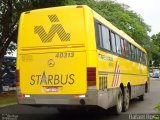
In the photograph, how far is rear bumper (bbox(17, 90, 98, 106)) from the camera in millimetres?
12312

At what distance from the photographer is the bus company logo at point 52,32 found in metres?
12.9

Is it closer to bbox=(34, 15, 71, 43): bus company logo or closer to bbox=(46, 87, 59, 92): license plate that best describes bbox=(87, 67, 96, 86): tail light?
bbox=(46, 87, 59, 92): license plate

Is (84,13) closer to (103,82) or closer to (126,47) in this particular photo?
(103,82)

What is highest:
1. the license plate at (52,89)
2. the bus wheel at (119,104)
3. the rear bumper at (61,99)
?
the license plate at (52,89)

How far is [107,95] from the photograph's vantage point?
13641mm

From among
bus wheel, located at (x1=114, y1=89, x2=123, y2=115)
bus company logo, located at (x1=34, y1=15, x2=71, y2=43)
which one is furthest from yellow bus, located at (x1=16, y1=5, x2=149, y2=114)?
bus wheel, located at (x1=114, y1=89, x2=123, y2=115)

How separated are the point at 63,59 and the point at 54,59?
0.27 meters

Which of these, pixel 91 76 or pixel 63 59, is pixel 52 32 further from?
pixel 91 76

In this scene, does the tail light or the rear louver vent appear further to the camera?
the rear louver vent

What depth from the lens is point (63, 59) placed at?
12.8 meters

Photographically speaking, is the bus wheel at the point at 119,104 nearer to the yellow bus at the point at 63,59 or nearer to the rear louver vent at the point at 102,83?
the yellow bus at the point at 63,59

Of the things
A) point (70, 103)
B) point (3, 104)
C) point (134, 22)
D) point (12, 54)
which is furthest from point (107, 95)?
point (134, 22)

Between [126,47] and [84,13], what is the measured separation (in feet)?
19.4

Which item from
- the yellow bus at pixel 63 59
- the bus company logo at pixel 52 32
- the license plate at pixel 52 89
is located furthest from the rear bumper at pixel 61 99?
the bus company logo at pixel 52 32
